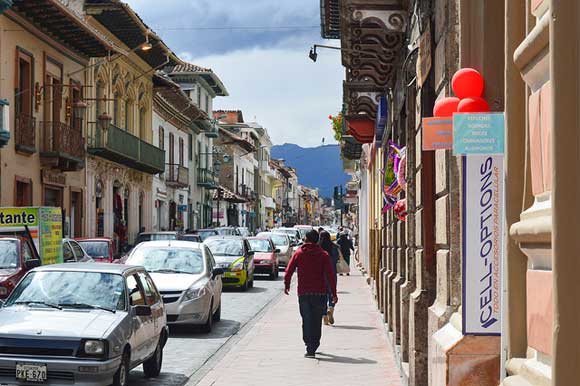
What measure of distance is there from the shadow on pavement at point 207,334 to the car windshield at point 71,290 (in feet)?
18.8

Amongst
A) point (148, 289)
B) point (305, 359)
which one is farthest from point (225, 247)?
point (148, 289)

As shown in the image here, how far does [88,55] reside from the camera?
35.4m

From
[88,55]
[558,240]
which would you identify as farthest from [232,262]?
[558,240]

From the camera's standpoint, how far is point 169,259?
18094 millimetres

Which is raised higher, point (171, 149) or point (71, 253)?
point (171, 149)

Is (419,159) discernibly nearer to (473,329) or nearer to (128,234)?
(473,329)

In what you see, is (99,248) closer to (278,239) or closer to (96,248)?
(96,248)

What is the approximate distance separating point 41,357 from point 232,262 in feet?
59.4

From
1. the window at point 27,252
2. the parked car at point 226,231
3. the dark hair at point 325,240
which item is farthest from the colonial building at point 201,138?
the window at point 27,252

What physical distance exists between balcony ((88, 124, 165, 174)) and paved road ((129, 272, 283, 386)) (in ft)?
39.2

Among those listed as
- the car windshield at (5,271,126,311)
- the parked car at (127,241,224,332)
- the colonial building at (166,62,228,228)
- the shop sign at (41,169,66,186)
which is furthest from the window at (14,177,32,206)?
the colonial building at (166,62,228,228)

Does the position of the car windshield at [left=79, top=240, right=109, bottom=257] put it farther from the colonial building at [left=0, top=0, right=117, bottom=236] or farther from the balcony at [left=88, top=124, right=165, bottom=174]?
the balcony at [left=88, top=124, right=165, bottom=174]

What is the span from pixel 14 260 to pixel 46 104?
16.0m

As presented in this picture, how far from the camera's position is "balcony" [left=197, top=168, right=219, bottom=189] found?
2406 inches
